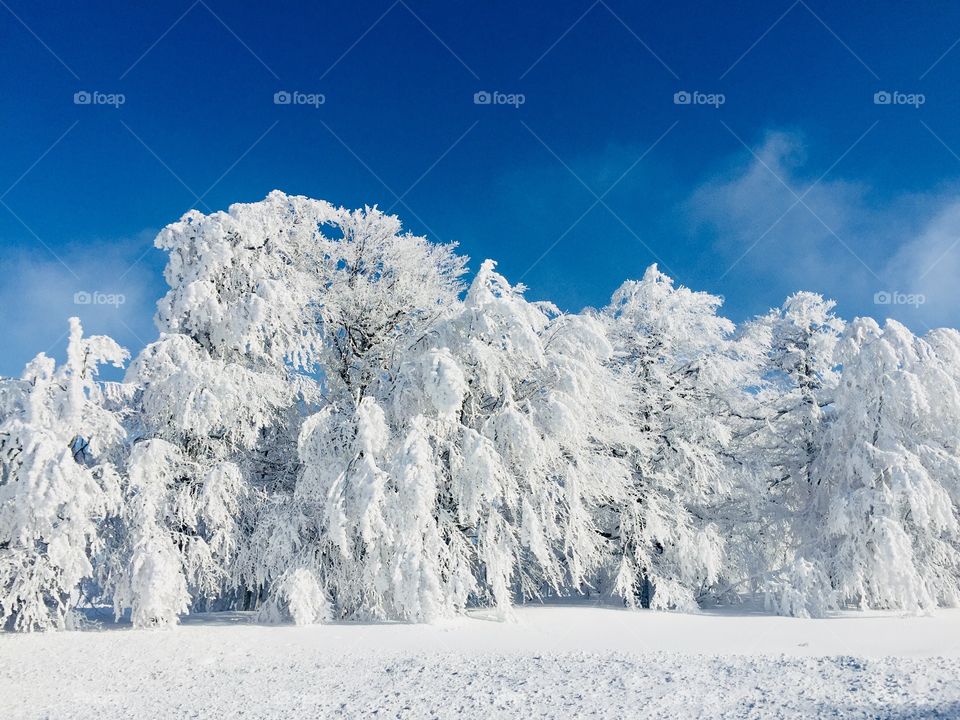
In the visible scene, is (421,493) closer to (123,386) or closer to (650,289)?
(123,386)

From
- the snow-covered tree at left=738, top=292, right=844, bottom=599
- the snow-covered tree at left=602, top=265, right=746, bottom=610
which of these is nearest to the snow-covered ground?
the snow-covered tree at left=602, top=265, right=746, bottom=610

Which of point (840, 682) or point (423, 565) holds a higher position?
point (423, 565)

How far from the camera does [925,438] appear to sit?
1595cm

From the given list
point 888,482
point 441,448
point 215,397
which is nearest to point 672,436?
point 888,482

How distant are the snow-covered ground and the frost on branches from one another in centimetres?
171

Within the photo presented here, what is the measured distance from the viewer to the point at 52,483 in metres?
11.9

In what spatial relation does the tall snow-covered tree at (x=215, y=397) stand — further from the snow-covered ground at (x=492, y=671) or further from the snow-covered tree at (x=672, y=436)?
the snow-covered tree at (x=672, y=436)

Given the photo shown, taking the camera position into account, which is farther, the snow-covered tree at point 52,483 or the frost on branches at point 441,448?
the frost on branches at point 441,448

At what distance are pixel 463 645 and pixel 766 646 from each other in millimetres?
4419

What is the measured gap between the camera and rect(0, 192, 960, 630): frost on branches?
1302 centimetres

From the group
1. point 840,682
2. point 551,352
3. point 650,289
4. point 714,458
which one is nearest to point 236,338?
point 551,352

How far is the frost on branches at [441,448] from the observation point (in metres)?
13.0

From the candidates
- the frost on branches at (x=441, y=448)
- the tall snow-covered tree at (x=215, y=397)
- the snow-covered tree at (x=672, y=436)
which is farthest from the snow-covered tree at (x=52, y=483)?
the snow-covered tree at (x=672, y=436)

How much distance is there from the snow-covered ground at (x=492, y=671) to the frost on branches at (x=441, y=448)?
5.61ft
